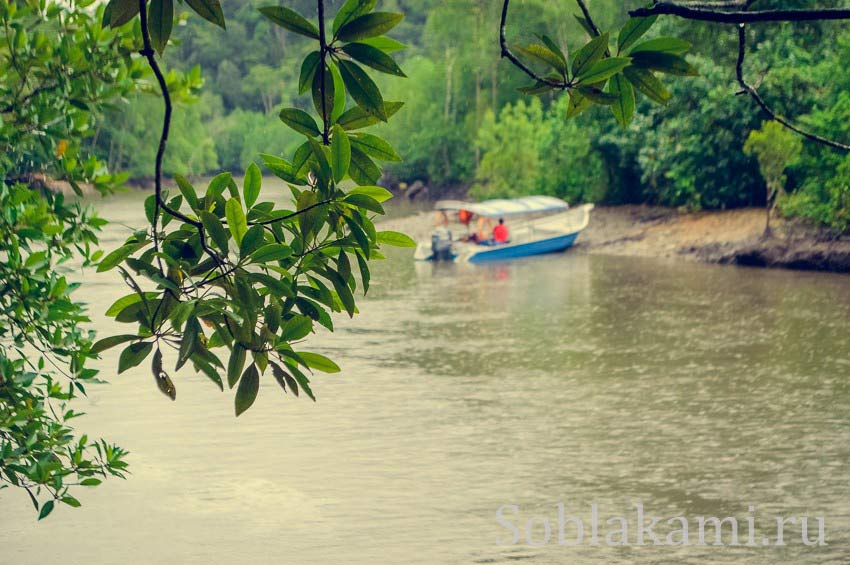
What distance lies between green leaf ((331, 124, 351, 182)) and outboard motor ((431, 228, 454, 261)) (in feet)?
81.0

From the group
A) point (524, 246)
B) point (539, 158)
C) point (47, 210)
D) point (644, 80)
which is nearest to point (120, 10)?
point (644, 80)

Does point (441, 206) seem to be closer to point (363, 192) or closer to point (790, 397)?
point (790, 397)

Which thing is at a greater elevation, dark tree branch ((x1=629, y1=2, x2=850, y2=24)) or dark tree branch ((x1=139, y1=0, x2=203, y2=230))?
dark tree branch ((x1=629, y1=2, x2=850, y2=24))

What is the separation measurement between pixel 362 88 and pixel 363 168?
211 millimetres

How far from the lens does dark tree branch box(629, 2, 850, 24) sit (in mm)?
1650

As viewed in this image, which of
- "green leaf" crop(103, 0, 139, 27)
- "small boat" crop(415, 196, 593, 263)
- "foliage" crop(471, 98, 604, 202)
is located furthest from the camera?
"foliage" crop(471, 98, 604, 202)

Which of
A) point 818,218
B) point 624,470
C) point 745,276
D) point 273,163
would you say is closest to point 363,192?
point 273,163

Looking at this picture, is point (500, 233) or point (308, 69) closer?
point (308, 69)

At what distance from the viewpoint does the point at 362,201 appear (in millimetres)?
1935

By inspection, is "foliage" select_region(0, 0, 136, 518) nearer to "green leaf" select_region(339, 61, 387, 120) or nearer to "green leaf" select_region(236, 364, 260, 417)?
"green leaf" select_region(236, 364, 260, 417)

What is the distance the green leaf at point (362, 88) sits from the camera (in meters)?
1.76

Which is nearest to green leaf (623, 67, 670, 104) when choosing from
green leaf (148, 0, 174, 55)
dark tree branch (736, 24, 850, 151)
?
dark tree branch (736, 24, 850, 151)

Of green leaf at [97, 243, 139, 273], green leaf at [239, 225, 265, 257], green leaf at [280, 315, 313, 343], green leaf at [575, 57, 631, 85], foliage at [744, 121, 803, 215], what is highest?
green leaf at [575, 57, 631, 85]

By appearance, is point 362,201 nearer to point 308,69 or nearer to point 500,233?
point 308,69
